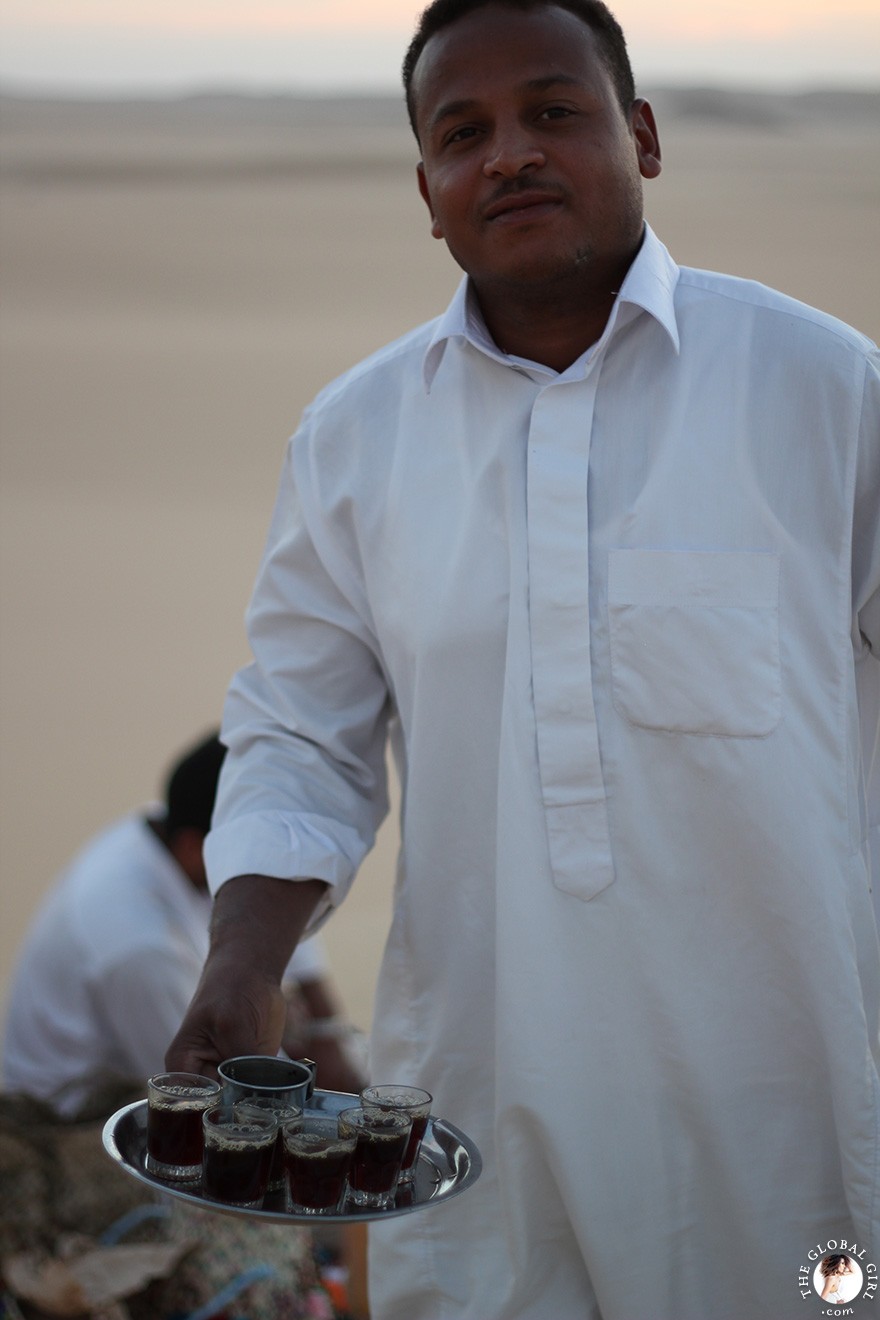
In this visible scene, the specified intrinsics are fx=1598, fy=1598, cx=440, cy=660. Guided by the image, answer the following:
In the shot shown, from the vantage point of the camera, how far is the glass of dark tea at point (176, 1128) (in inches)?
65.5

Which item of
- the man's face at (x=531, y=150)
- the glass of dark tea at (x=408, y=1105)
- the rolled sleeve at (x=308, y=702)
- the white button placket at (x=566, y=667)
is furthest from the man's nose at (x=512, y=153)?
the glass of dark tea at (x=408, y=1105)

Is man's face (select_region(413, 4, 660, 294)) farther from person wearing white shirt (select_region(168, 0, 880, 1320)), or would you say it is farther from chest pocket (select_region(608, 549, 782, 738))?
chest pocket (select_region(608, 549, 782, 738))

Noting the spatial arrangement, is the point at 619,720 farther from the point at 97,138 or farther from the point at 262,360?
the point at 97,138

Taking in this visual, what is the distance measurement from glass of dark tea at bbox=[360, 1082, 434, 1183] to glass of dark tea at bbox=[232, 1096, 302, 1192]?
0.08 metres

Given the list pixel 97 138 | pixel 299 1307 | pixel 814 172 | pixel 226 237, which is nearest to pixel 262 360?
pixel 226 237

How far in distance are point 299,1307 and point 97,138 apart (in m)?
29.0

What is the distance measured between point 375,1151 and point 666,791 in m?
0.51

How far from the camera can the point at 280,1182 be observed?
168 centimetres

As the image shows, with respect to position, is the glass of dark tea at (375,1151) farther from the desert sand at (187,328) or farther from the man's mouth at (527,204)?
the desert sand at (187,328)

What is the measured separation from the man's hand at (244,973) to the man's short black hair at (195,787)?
1832 millimetres

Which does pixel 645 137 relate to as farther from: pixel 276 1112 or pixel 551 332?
pixel 276 1112

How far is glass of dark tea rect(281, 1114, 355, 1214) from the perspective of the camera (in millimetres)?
1608

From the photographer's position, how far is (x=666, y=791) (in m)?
1.80

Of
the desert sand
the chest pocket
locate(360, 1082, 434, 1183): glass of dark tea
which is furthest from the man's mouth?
the desert sand
